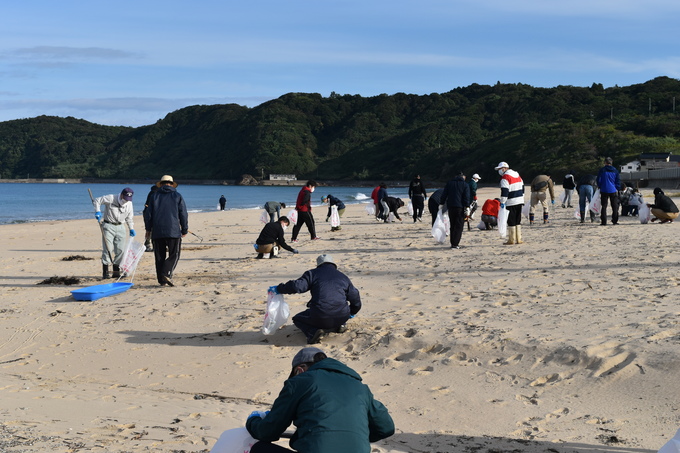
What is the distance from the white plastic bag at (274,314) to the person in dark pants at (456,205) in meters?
7.18

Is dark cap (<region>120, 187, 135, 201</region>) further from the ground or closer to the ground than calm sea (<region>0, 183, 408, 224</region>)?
further from the ground

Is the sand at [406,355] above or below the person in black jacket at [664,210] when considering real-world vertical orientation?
below

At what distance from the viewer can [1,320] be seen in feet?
27.3

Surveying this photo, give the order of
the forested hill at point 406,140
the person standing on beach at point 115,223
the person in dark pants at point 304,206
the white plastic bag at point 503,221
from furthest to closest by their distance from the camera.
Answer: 1. the forested hill at point 406,140
2. the person in dark pants at point 304,206
3. the white plastic bag at point 503,221
4. the person standing on beach at point 115,223

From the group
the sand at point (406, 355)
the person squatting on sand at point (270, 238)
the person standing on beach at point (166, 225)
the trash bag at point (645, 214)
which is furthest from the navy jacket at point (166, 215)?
the trash bag at point (645, 214)

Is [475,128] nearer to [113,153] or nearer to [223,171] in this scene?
[223,171]

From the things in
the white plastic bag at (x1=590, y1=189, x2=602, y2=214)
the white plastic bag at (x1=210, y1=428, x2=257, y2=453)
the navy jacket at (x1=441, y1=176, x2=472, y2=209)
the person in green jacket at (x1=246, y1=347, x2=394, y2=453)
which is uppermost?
the navy jacket at (x1=441, y1=176, x2=472, y2=209)

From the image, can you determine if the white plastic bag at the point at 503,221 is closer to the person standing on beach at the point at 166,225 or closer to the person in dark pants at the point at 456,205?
the person in dark pants at the point at 456,205

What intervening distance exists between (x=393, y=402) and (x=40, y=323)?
4894 mm

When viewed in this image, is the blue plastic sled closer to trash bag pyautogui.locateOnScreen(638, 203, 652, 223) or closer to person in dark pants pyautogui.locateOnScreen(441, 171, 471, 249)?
person in dark pants pyautogui.locateOnScreen(441, 171, 471, 249)

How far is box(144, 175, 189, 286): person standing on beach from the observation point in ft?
33.1

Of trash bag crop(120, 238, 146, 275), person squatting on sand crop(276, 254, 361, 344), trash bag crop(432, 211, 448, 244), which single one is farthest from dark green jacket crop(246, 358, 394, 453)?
trash bag crop(432, 211, 448, 244)

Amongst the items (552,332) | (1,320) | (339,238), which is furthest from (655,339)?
(339,238)

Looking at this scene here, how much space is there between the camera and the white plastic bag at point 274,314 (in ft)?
22.7
